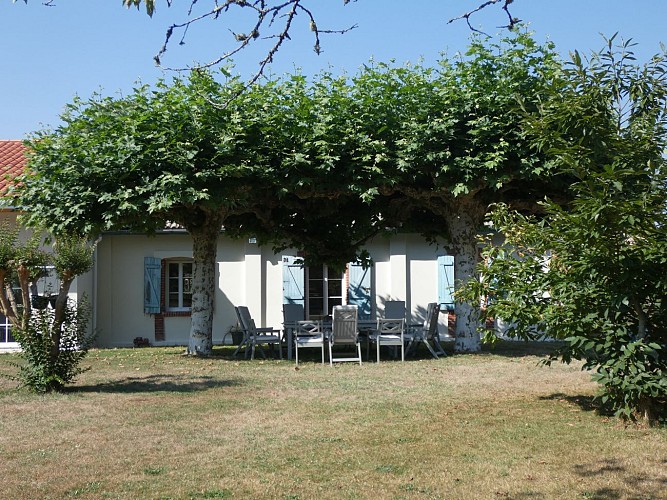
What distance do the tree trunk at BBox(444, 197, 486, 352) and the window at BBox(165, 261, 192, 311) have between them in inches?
293

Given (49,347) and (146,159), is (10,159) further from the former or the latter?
(49,347)

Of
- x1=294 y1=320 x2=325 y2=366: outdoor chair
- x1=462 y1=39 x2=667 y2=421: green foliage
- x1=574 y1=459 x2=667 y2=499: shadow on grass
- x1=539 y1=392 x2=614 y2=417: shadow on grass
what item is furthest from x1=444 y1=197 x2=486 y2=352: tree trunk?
x1=574 y1=459 x2=667 y2=499: shadow on grass

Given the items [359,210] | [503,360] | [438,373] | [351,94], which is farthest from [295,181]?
[503,360]

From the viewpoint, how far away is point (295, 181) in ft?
39.9

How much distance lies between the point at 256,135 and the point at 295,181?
100 centimetres

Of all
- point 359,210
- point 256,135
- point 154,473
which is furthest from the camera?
point 359,210

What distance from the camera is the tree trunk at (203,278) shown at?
544 inches

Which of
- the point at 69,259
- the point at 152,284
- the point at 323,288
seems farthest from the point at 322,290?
the point at 69,259

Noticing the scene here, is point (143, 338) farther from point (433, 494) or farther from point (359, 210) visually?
point (433, 494)

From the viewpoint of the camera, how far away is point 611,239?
20.2ft

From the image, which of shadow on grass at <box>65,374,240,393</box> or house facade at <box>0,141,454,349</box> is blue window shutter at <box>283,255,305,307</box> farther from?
shadow on grass at <box>65,374,240,393</box>

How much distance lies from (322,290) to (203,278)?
17.7ft

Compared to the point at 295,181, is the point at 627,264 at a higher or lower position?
lower

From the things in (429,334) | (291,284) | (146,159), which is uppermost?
(146,159)
